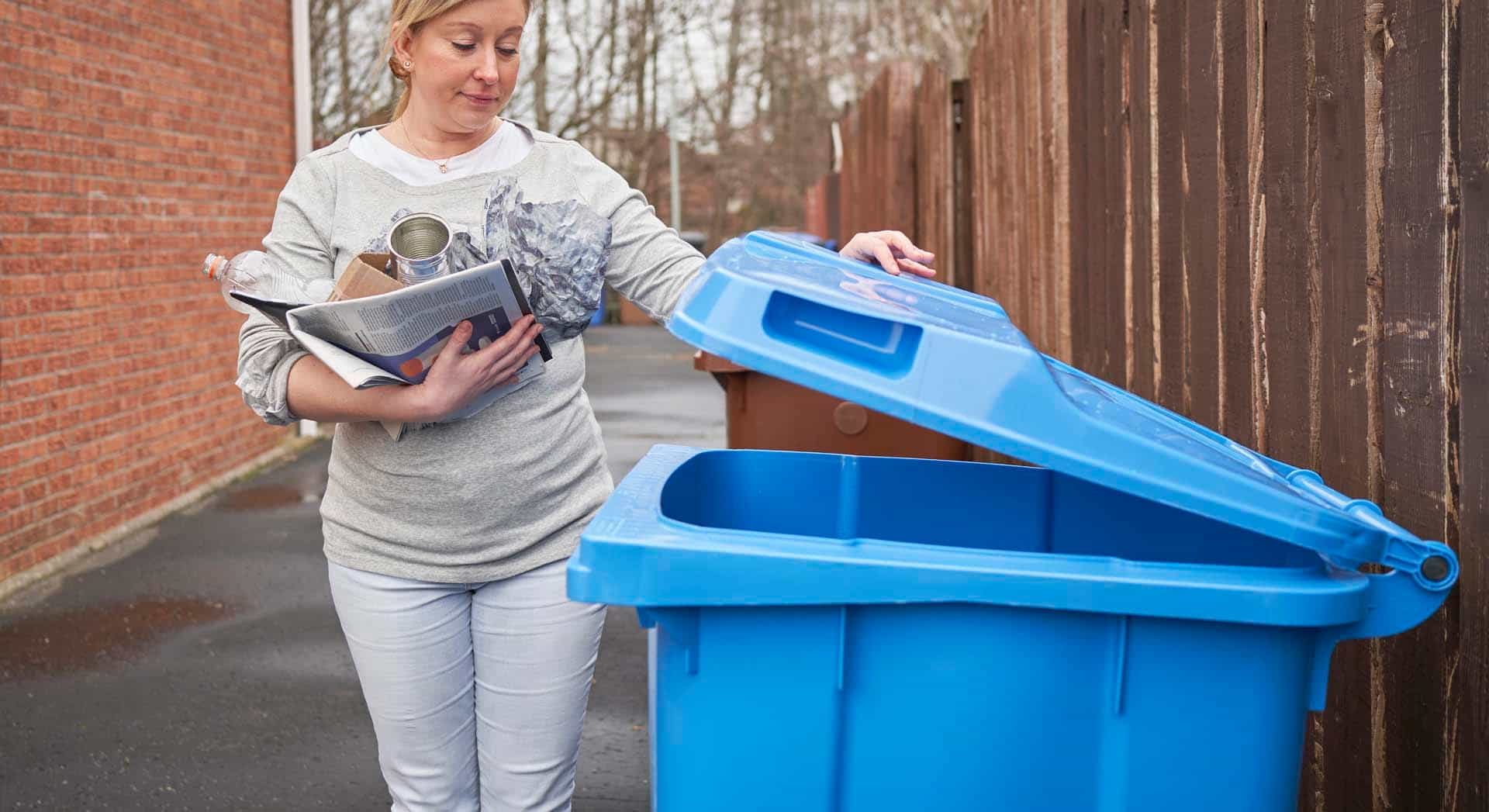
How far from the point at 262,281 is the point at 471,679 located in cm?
76

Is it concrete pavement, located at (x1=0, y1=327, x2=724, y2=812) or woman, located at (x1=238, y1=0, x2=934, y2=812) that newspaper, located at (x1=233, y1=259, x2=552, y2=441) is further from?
concrete pavement, located at (x1=0, y1=327, x2=724, y2=812)

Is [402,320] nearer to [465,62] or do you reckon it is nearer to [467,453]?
[467,453]

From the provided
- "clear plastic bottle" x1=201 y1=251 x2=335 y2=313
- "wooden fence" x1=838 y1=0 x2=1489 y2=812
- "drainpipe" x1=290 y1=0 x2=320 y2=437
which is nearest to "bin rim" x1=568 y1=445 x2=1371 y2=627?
"wooden fence" x1=838 y1=0 x2=1489 y2=812

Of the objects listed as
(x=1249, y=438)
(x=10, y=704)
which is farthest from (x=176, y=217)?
(x=1249, y=438)

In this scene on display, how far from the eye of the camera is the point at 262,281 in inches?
87.7

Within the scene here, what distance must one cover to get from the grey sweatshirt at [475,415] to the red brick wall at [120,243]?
13.6 feet

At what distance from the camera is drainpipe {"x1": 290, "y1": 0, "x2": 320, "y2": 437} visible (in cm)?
979

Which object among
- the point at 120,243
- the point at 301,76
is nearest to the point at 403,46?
the point at 120,243

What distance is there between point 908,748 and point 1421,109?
1.17 meters

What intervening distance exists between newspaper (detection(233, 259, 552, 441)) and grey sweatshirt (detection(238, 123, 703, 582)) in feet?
0.55

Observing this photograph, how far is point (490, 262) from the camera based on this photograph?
2049 millimetres

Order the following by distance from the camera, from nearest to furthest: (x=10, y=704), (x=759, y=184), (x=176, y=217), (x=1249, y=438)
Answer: (x=1249, y=438)
(x=10, y=704)
(x=176, y=217)
(x=759, y=184)

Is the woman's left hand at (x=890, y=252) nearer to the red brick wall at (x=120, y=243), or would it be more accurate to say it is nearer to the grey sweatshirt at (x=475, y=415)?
the grey sweatshirt at (x=475, y=415)

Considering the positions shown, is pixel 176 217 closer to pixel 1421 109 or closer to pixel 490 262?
pixel 490 262
